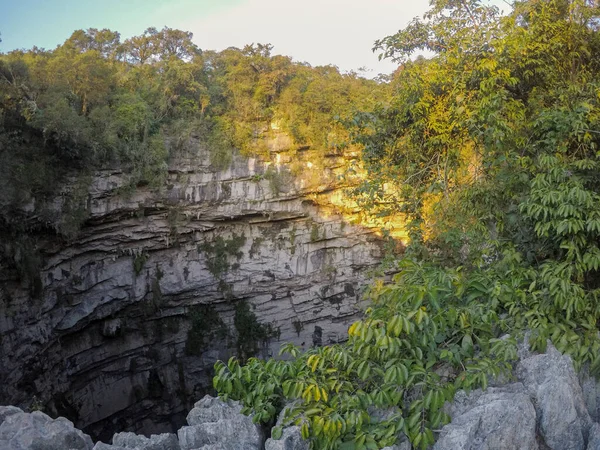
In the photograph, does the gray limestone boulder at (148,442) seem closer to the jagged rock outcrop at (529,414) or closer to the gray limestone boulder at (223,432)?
the gray limestone boulder at (223,432)

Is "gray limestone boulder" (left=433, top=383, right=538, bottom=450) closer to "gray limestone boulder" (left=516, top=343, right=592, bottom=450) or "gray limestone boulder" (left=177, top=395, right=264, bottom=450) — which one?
"gray limestone boulder" (left=516, top=343, right=592, bottom=450)

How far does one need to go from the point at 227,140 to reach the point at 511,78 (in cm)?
873

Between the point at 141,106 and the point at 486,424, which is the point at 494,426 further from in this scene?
the point at 141,106

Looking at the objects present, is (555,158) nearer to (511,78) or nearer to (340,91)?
(511,78)

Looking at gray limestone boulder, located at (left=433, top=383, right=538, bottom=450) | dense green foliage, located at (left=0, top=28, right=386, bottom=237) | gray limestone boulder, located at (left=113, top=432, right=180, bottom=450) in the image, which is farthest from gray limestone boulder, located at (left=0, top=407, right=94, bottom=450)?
dense green foliage, located at (left=0, top=28, right=386, bottom=237)

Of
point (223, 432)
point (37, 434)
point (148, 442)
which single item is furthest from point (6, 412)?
point (223, 432)

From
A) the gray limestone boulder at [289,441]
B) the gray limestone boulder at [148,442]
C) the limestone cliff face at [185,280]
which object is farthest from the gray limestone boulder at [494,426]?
the limestone cliff face at [185,280]

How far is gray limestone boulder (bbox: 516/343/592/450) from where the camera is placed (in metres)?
2.48

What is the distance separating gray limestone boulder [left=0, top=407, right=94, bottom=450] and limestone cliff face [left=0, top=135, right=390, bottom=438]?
7539 mm

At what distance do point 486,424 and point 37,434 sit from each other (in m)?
2.56

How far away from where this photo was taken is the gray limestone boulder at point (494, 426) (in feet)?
7.49

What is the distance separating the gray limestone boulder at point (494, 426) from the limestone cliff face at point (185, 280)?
9.32 metres

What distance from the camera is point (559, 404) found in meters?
2.51

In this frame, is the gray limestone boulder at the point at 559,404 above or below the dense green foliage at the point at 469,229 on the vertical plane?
below
